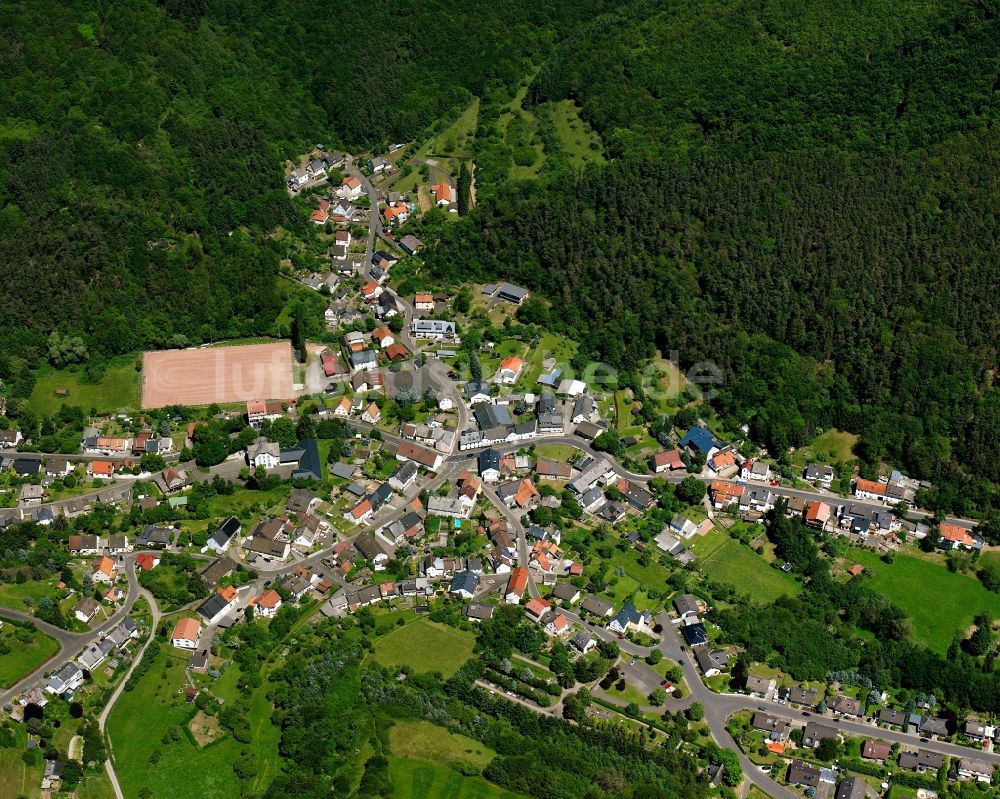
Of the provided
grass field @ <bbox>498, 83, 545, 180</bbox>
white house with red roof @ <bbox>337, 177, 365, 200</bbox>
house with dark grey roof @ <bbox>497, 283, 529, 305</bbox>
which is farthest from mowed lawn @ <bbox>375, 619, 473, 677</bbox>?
grass field @ <bbox>498, 83, 545, 180</bbox>

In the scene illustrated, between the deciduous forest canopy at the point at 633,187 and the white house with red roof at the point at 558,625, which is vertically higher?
the deciduous forest canopy at the point at 633,187

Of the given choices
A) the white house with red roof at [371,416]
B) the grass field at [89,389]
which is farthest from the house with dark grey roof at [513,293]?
the grass field at [89,389]

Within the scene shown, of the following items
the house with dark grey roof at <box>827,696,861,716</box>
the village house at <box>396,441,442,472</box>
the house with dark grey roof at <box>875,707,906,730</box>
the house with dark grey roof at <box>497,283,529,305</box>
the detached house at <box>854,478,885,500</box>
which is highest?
the house with dark grey roof at <box>497,283,529,305</box>

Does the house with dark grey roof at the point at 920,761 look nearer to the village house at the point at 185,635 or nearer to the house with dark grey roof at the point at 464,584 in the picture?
the house with dark grey roof at the point at 464,584

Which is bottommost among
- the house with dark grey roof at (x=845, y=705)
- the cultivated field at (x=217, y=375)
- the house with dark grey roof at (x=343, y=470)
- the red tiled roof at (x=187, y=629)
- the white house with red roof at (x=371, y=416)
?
the house with dark grey roof at (x=845, y=705)

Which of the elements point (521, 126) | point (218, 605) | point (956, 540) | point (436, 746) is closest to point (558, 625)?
point (436, 746)

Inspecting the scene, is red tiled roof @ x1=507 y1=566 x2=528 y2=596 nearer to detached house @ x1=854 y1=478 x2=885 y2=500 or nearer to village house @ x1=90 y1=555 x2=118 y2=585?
village house @ x1=90 y1=555 x2=118 y2=585
